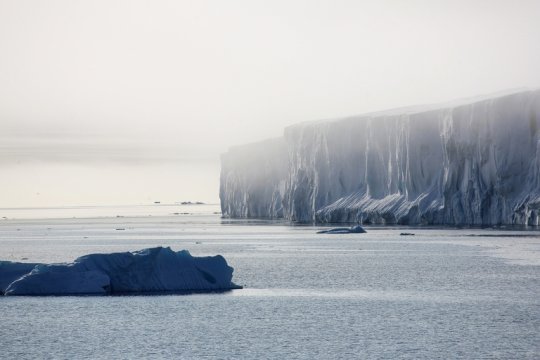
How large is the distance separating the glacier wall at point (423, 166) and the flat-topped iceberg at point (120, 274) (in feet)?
139

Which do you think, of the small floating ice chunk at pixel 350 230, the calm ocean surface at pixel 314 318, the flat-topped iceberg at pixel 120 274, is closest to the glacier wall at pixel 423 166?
the small floating ice chunk at pixel 350 230

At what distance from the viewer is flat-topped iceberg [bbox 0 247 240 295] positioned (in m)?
31.2

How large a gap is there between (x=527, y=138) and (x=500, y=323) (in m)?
50.3

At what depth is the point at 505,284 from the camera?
3425cm

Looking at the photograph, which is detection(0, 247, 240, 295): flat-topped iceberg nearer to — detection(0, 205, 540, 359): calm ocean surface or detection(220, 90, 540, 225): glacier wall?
Answer: detection(0, 205, 540, 359): calm ocean surface

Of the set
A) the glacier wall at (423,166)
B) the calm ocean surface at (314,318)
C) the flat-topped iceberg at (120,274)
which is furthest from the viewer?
the glacier wall at (423,166)

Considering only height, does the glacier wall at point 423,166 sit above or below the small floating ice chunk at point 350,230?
above

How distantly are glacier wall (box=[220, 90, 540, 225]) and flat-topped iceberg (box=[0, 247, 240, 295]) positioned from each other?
139 ft

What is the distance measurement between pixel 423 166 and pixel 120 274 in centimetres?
5441

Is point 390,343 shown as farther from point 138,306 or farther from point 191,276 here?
point 191,276

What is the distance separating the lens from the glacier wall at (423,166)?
7288cm

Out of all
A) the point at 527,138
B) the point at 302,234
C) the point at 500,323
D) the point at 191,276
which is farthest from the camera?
the point at 302,234

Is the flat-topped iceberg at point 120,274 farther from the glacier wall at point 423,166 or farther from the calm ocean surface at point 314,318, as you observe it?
the glacier wall at point 423,166

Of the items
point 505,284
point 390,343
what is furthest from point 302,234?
point 390,343
